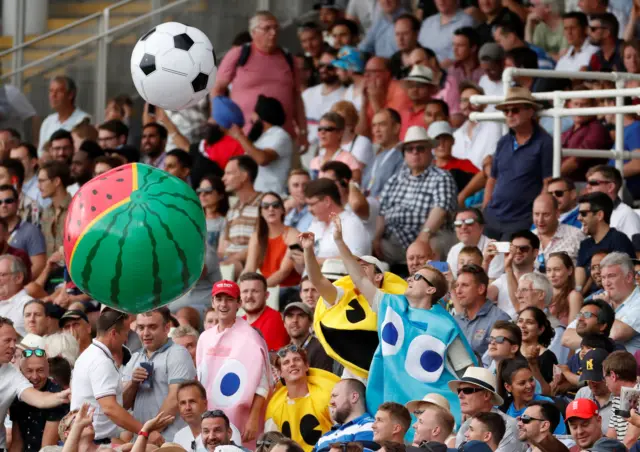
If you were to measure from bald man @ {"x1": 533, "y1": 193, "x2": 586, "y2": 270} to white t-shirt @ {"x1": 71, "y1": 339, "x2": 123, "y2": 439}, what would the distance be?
3715mm

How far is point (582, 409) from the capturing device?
27.5 ft

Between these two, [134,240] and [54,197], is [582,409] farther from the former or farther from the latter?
[54,197]

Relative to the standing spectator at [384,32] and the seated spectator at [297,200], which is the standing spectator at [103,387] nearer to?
the seated spectator at [297,200]

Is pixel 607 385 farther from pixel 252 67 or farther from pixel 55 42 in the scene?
pixel 55 42

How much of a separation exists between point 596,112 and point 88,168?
5550 mm

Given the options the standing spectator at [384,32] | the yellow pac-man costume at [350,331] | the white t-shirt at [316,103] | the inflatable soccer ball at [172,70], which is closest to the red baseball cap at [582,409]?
the yellow pac-man costume at [350,331]

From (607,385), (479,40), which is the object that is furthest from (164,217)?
(479,40)

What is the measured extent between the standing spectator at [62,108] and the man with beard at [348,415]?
8.24 meters

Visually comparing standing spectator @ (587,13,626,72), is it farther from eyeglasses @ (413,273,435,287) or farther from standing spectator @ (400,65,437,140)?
eyeglasses @ (413,273,435,287)

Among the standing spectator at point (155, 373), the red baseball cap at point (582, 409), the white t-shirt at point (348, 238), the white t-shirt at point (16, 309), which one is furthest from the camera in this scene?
the white t-shirt at point (16, 309)

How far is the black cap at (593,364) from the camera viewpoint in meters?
9.06

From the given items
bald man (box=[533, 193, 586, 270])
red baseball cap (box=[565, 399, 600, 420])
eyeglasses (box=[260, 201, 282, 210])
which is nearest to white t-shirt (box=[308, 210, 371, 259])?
eyeglasses (box=[260, 201, 282, 210])

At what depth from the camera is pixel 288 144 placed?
1492 cm

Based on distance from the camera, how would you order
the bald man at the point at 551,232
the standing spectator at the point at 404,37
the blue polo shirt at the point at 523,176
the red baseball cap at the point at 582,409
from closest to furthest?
the red baseball cap at the point at 582,409 → the bald man at the point at 551,232 → the blue polo shirt at the point at 523,176 → the standing spectator at the point at 404,37
